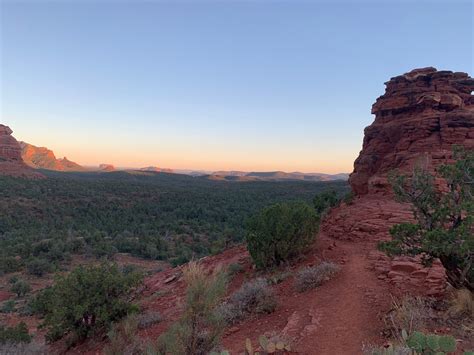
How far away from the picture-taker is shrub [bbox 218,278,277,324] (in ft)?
24.2

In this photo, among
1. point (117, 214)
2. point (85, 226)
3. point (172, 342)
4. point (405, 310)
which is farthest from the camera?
point (117, 214)

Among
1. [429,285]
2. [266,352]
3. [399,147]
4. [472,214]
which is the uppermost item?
[399,147]

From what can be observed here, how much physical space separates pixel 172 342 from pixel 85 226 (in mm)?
26619

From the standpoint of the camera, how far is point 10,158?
5662cm

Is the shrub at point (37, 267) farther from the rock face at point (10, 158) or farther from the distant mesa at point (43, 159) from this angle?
the distant mesa at point (43, 159)

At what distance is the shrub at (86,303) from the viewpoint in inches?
331

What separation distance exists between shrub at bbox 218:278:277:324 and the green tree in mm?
2743

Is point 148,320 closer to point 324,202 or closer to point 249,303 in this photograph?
point 249,303

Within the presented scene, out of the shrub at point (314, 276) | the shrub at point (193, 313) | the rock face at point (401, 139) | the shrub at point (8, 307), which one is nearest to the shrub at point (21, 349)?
the shrub at point (193, 313)

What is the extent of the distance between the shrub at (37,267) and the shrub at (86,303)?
11205 millimetres

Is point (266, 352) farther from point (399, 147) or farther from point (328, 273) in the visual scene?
point (399, 147)

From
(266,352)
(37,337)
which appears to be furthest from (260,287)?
(37,337)

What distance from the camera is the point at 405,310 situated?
5418mm

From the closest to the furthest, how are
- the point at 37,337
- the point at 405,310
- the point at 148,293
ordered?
the point at 405,310 < the point at 37,337 < the point at 148,293
